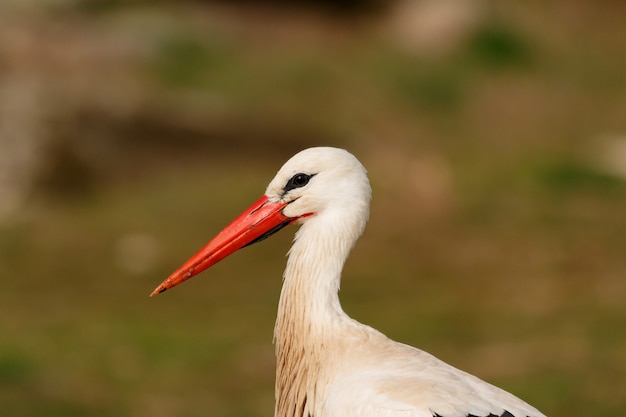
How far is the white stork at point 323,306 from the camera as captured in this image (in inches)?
157

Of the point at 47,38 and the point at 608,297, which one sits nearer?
the point at 608,297

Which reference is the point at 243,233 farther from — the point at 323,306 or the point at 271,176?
the point at 271,176

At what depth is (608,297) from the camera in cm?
927

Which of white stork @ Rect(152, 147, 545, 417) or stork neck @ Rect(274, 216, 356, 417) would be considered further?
stork neck @ Rect(274, 216, 356, 417)

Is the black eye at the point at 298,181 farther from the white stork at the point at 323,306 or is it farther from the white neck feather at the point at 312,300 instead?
the white neck feather at the point at 312,300

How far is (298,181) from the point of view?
4.29m

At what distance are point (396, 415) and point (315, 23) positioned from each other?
14.6 metres

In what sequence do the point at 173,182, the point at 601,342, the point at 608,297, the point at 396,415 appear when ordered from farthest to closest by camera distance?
the point at 173,182, the point at 608,297, the point at 601,342, the point at 396,415

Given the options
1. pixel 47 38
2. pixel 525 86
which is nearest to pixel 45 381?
pixel 47 38

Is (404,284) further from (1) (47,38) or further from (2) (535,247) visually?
(1) (47,38)

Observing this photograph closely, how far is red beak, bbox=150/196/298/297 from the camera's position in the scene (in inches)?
173

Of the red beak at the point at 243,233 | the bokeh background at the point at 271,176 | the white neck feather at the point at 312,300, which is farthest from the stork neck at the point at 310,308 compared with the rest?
the bokeh background at the point at 271,176

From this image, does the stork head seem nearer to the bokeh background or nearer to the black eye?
the black eye

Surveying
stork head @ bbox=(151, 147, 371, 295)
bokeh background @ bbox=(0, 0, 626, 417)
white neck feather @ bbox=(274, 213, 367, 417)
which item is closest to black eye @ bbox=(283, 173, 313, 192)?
stork head @ bbox=(151, 147, 371, 295)
